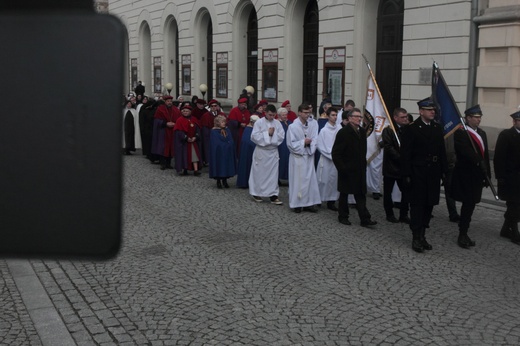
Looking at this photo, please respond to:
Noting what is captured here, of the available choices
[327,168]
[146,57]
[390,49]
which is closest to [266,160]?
[327,168]

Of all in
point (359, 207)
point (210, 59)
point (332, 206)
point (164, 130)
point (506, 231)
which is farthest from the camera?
point (210, 59)

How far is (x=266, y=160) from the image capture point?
10.9 m

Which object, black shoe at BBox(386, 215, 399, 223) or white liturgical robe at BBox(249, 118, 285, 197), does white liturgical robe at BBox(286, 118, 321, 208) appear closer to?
white liturgical robe at BBox(249, 118, 285, 197)

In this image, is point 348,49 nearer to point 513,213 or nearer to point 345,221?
point 345,221

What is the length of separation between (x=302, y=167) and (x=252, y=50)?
566 inches

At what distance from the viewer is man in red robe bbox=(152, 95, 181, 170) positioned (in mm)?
14727

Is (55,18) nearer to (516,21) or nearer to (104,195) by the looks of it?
(104,195)

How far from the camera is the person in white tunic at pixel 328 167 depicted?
33.1ft

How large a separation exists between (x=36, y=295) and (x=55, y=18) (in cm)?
536

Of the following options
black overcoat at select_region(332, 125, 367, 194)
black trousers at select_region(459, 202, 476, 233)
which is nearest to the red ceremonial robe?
black overcoat at select_region(332, 125, 367, 194)

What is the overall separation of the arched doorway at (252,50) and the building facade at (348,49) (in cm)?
4

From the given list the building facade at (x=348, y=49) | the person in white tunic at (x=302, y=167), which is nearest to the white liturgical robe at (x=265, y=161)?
the person in white tunic at (x=302, y=167)

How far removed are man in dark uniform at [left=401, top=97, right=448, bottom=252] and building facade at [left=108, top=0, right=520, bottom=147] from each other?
248 inches

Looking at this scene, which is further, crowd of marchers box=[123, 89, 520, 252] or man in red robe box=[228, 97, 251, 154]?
man in red robe box=[228, 97, 251, 154]
